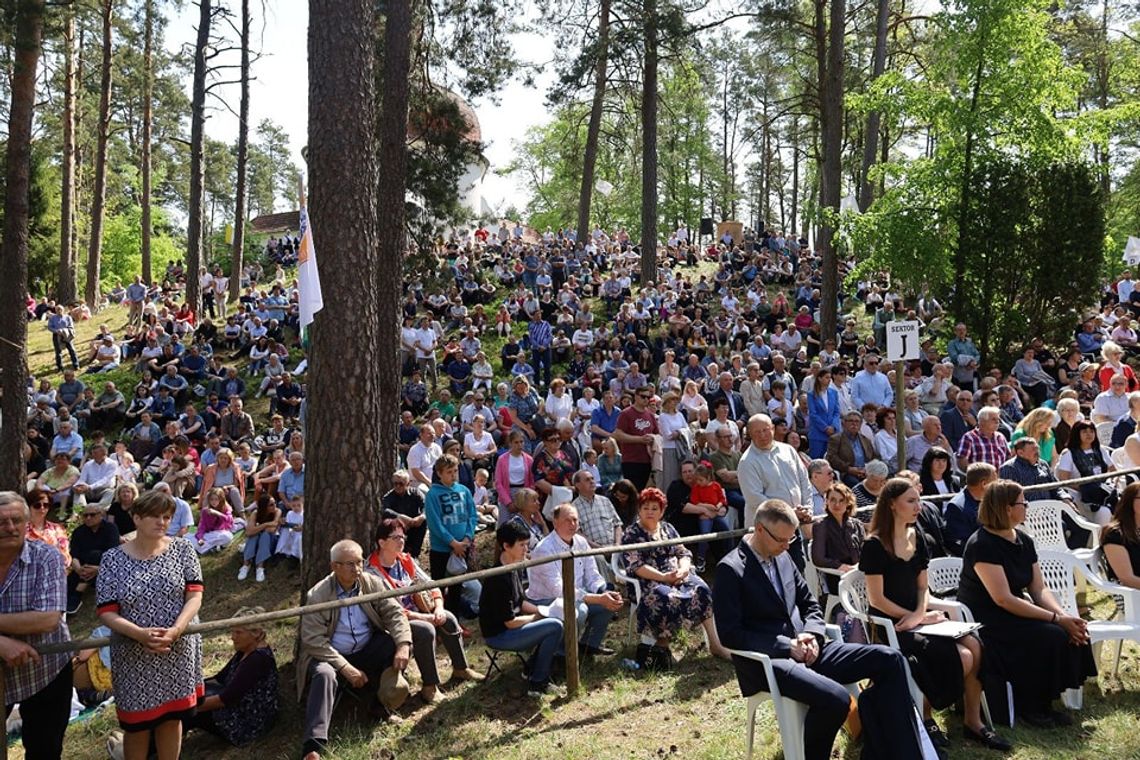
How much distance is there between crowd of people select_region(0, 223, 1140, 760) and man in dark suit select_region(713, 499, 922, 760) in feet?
0.05

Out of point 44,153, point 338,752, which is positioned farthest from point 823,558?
point 44,153

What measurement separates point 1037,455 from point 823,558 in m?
2.66

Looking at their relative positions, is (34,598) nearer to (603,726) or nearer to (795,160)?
(603,726)

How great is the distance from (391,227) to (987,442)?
22.2ft

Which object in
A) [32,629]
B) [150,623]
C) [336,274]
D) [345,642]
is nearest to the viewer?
[32,629]

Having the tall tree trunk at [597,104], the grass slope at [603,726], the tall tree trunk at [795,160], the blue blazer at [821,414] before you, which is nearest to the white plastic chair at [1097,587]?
the grass slope at [603,726]

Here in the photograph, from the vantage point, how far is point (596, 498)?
7.94 metres

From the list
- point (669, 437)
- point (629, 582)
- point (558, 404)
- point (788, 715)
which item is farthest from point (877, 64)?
point (788, 715)

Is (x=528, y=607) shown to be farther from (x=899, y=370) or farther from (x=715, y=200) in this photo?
(x=715, y=200)

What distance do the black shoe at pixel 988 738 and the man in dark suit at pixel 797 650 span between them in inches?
33.4

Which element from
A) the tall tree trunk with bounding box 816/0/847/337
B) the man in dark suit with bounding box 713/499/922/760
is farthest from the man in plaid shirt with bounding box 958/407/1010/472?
the tall tree trunk with bounding box 816/0/847/337

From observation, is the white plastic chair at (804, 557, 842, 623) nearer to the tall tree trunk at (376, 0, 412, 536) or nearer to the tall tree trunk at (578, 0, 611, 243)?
the tall tree trunk at (376, 0, 412, 536)

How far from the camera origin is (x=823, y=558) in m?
6.50

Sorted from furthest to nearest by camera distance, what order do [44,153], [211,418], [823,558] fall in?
[44,153] < [211,418] < [823,558]
